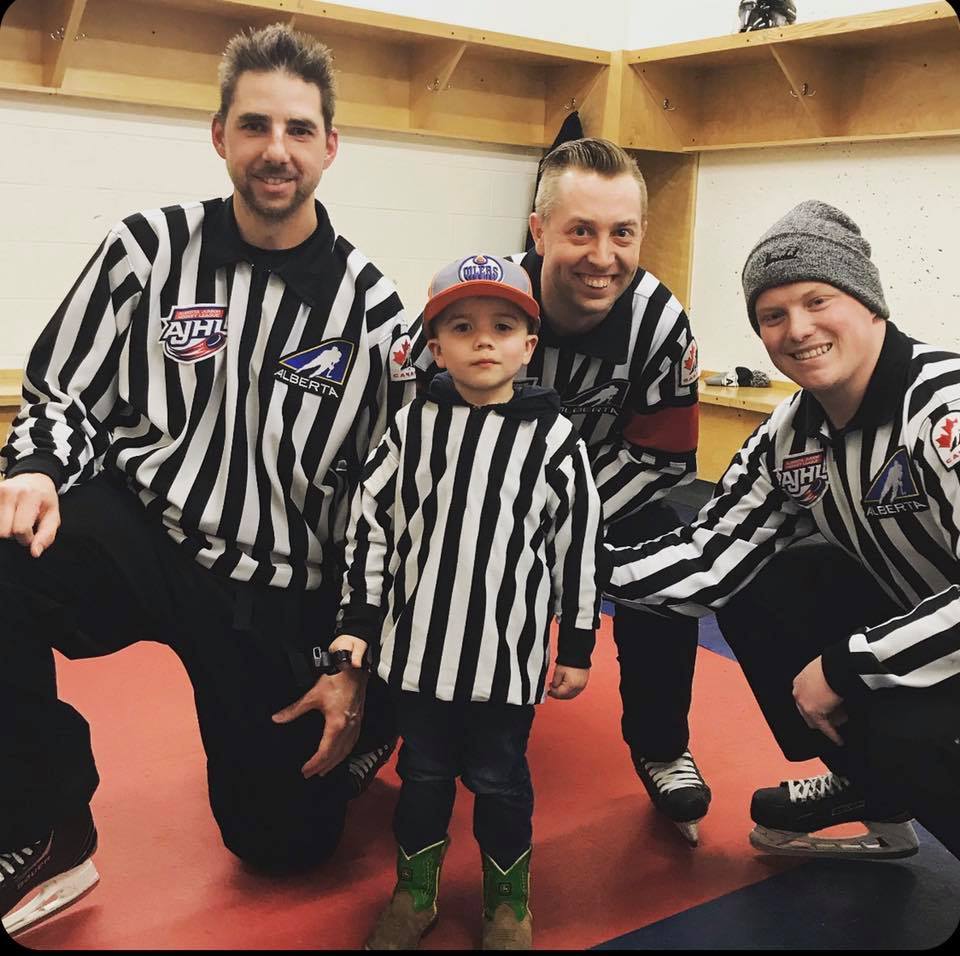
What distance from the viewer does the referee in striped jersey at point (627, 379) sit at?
2.11 meters

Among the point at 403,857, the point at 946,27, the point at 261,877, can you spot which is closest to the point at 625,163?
the point at 403,857

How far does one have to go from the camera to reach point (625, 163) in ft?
7.07

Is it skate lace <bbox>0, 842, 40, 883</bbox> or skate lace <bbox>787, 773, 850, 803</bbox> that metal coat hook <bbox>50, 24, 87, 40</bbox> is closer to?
skate lace <bbox>0, 842, 40, 883</bbox>

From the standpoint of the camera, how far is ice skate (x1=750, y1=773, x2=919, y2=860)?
209 cm

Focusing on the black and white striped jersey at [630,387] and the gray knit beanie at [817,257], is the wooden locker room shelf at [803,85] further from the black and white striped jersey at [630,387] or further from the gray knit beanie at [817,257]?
the gray knit beanie at [817,257]

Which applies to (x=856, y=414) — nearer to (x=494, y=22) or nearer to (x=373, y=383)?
(x=373, y=383)

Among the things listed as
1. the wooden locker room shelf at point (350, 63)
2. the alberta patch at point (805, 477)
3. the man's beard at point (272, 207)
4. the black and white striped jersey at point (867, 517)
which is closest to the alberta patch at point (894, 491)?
the black and white striped jersey at point (867, 517)

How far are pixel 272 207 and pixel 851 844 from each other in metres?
1.57

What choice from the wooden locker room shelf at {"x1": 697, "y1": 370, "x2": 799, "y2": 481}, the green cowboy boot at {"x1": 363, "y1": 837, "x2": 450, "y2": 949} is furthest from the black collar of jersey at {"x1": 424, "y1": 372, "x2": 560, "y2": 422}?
the wooden locker room shelf at {"x1": 697, "y1": 370, "x2": 799, "y2": 481}

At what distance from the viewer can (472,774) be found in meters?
1.76

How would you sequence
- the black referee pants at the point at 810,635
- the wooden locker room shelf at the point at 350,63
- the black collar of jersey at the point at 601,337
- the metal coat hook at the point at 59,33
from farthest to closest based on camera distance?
the wooden locker room shelf at the point at 350,63, the metal coat hook at the point at 59,33, the black collar of jersey at the point at 601,337, the black referee pants at the point at 810,635

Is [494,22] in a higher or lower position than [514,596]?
higher

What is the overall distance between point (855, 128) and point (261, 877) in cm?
405

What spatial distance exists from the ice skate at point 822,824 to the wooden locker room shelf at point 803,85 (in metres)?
3.03
